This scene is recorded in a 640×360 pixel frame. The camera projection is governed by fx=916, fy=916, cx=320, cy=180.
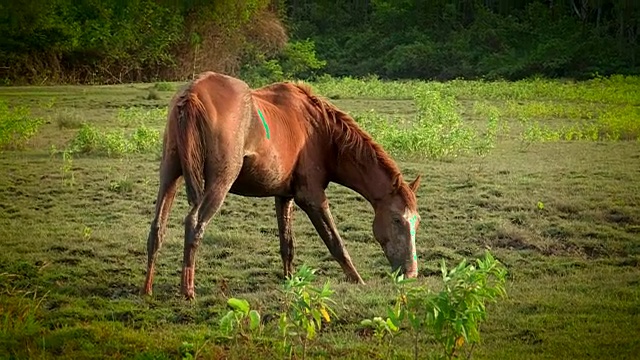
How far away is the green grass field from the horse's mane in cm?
73

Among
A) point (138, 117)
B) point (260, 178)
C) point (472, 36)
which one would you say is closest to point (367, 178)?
point (260, 178)

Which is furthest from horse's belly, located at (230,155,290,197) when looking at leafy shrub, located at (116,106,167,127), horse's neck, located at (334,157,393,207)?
leafy shrub, located at (116,106,167,127)

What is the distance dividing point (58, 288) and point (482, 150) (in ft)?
24.1

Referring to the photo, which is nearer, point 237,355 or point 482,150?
point 237,355

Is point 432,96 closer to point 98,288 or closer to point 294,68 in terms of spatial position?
point 98,288

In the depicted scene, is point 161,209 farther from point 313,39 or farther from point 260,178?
point 313,39

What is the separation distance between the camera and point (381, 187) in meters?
6.63

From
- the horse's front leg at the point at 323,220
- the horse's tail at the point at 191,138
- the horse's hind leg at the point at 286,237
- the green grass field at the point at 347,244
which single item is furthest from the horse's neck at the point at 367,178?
the horse's tail at the point at 191,138

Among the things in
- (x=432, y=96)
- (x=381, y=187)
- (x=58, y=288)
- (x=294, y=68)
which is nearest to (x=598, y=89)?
(x=432, y=96)

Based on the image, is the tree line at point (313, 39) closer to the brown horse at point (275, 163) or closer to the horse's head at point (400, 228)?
the brown horse at point (275, 163)

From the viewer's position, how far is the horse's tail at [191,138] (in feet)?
18.8

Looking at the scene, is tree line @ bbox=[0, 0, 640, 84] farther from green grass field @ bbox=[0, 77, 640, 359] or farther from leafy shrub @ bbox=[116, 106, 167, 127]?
green grass field @ bbox=[0, 77, 640, 359]

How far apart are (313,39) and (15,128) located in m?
28.4

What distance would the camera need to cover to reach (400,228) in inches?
254
